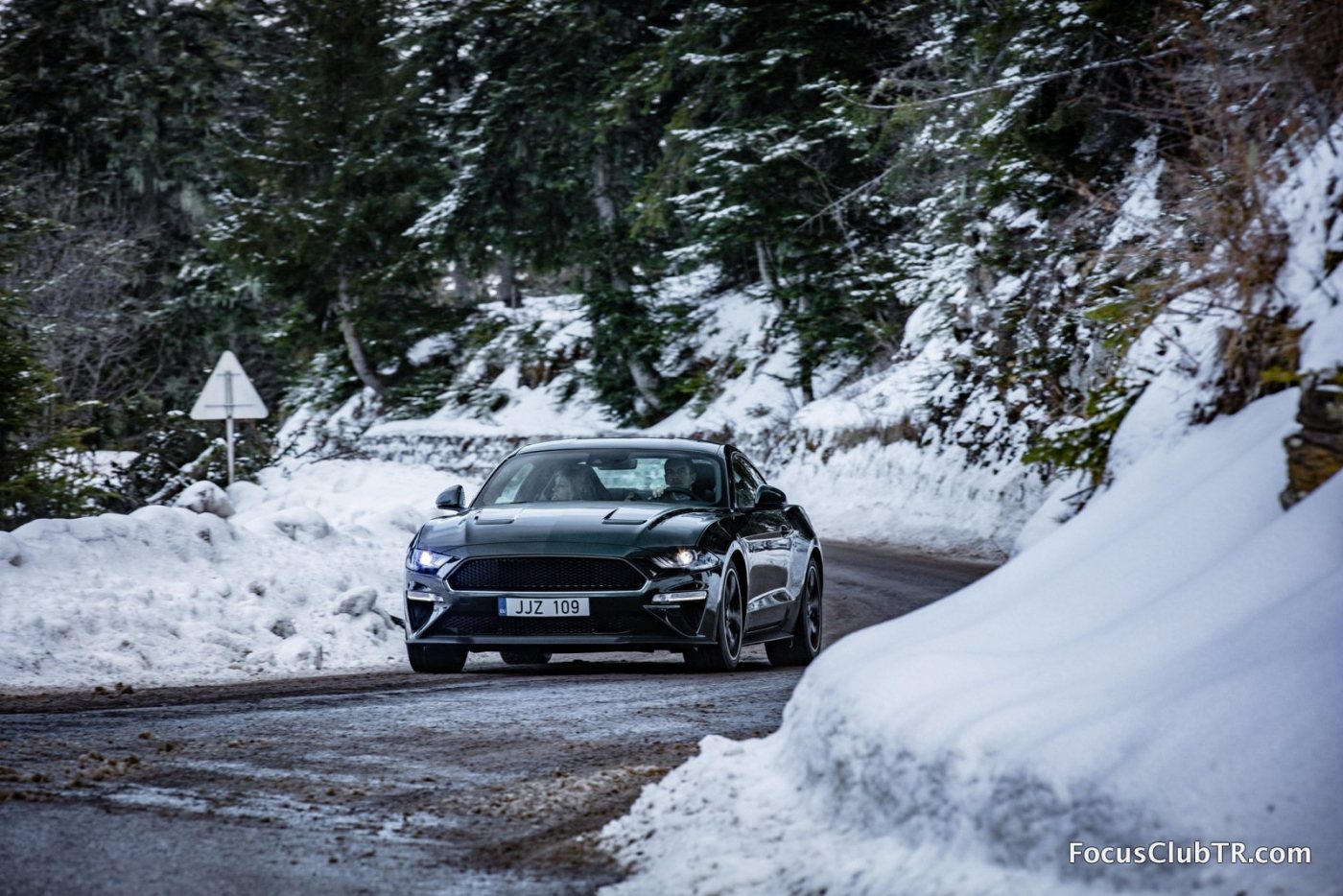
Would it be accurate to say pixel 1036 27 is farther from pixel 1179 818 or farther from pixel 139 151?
pixel 139 151

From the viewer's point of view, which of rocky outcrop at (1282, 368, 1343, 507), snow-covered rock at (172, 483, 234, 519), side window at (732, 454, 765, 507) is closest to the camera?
rocky outcrop at (1282, 368, 1343, 507)

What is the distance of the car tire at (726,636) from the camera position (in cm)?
970

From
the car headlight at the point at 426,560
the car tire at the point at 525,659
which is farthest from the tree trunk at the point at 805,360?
the car headlight at the point at 426,560

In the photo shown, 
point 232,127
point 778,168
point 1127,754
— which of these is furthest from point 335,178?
point 1127,754

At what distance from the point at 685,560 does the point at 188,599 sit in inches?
178

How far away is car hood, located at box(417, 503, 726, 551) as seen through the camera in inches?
377

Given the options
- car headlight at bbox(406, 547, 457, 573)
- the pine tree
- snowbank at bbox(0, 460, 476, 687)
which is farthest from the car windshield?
the pine tree

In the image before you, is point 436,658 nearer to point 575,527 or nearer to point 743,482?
point 575,527

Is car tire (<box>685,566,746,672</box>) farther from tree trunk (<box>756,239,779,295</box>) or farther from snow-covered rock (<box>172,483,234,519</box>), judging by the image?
tree trunk (<box>756,239,779,295</box>)

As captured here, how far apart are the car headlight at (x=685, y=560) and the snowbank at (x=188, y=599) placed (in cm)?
302

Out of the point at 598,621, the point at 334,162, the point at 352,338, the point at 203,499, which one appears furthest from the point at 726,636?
the point at 352,338

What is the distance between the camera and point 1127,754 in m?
3.31

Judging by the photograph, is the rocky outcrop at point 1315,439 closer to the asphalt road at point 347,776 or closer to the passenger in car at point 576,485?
the asphalt road at point 347,776

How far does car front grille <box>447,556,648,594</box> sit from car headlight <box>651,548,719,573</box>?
0.56ft
